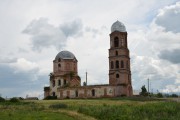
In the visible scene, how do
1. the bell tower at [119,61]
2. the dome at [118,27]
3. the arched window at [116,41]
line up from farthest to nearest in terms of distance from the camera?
the dome at [118,27] → the arched window at [116,41] → the bell tower at [119,61]

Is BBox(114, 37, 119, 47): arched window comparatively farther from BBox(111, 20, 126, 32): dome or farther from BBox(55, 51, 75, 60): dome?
BBox(55, 51, 75, 60): dome

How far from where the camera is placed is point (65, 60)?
96.1m

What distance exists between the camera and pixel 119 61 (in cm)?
8594

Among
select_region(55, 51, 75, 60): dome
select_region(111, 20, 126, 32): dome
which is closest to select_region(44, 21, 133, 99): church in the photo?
select_region(111, 20, 126, 32): dome

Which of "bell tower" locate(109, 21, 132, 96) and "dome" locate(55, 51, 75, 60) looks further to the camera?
"dome" locate(55, 51, 75, 60)

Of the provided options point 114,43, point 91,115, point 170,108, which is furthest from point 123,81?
point 91,115

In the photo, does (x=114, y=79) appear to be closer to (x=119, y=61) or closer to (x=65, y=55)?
(x=119, y=61)

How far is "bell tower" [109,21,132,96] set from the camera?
8450cm

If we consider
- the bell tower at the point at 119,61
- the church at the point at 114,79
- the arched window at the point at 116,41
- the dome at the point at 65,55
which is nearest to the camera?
the church at the point at 114,79

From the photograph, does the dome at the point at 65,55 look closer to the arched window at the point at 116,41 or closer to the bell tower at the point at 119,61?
the bell tower at the point at 119,61

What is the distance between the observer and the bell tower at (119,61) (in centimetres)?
8450

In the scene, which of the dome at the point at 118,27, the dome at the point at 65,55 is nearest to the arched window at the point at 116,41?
the dome at the point at 118,27

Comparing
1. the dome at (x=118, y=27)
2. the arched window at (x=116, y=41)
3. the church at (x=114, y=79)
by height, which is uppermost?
the dome at (x=118, y=27)

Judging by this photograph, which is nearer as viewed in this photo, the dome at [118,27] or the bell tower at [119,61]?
the bell tower at [119,61]
